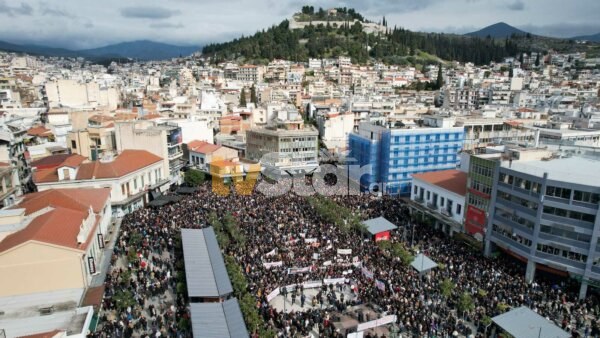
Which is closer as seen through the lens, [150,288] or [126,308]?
[126,308]

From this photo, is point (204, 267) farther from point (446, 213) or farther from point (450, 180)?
point (450, 180)

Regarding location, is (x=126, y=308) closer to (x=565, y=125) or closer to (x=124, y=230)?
(x=124, y=230)

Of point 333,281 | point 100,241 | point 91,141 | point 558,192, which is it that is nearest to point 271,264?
point 333,281

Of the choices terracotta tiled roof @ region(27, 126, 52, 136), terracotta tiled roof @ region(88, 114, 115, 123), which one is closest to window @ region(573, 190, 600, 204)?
terracotta tiled roof @ region(88, 114, 115, 123)

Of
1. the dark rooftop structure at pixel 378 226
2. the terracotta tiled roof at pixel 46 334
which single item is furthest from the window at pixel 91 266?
the dark rooftop structure at pixel 378 226

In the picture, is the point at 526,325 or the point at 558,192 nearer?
the point at 526,325

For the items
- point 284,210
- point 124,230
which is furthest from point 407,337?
point 124,230
